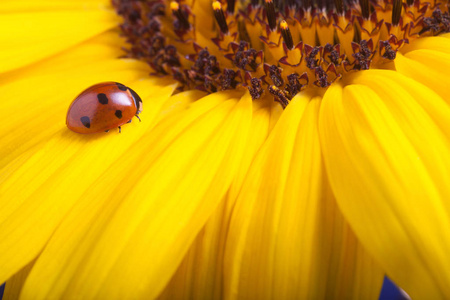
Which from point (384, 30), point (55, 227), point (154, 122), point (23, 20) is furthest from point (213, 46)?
point (55, 227)

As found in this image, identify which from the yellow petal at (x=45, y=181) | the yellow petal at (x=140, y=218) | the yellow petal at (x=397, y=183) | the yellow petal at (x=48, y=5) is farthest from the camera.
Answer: the yellow petal at (x=48, y=5)

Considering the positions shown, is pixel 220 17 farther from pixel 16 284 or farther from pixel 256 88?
pixel 16 284

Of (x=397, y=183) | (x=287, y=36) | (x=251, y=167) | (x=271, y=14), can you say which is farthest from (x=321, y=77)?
(x=397, y=183)

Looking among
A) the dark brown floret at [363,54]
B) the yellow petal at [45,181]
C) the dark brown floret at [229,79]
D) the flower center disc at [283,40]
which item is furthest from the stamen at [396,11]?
the yellow petal at [45,181]

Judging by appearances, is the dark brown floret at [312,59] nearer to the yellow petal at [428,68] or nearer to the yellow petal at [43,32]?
the yellow petal at [428,68]

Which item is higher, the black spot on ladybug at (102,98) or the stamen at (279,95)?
the stamen at (279,95)
